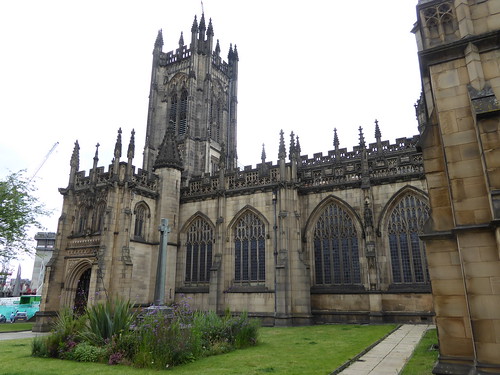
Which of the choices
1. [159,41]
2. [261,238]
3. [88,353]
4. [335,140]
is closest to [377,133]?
[335,140]

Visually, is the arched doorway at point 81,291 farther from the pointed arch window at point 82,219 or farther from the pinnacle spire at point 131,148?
the pinnacle spire at point 131,148

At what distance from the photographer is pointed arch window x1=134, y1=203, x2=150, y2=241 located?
2759cm

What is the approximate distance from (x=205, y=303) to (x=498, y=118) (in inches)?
918

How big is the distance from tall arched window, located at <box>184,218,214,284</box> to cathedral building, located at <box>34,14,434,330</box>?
0.25 feet

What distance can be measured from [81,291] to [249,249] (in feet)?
40.6

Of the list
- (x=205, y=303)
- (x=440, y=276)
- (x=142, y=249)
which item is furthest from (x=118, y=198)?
(x=440, y=276)

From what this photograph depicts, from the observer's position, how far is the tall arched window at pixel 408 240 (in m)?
22.7

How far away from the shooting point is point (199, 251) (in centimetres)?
2884

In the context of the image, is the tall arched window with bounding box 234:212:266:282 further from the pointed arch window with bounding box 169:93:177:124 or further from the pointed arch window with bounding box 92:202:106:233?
the pointed arch window with bounding box 169:93:177:124

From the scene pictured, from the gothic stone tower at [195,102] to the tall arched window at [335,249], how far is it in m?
19.1

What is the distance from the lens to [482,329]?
23.2 ft

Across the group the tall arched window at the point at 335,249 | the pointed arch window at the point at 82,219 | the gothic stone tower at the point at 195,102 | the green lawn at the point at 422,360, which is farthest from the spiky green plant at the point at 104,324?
the gothic stone tower at the point at 195,102

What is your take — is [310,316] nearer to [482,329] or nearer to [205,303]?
[205,303]

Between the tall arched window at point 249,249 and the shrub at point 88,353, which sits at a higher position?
the tall arched window at point 249,249
